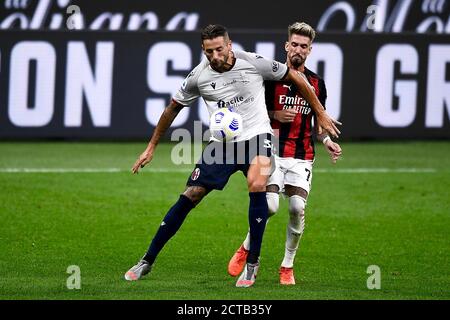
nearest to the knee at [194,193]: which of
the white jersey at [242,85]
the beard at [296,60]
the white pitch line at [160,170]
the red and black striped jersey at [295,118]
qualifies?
the white jersey at [242,85]

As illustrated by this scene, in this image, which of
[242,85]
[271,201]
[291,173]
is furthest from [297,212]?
[242,85]

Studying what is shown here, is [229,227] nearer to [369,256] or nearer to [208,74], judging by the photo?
[369,256]

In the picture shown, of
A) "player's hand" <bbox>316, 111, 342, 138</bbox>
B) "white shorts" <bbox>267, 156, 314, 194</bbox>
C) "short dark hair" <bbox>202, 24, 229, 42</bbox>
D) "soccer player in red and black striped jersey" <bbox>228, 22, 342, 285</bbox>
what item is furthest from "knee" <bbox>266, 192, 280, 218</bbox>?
"short dark hair" <bbox>202, 24, 229, 42</bbox>

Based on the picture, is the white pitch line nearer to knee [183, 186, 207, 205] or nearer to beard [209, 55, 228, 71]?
knee [183, 186, 207, 205]

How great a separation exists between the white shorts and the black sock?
1.42 feet

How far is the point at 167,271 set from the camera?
925 centimetres

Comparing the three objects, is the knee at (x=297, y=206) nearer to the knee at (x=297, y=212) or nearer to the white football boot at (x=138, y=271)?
the knee at (x=297, y=212)

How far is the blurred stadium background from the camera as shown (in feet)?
32.6

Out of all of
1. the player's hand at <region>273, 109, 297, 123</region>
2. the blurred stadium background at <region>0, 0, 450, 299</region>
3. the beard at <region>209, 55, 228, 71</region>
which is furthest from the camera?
the blurred stadium background at <region>0, 0, 450, 299</region>

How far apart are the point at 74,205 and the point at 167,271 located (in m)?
3.82

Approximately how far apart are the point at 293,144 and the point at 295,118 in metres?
0.21

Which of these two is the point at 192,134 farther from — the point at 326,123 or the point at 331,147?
the point at 326,123

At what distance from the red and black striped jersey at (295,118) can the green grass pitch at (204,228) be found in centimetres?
101
